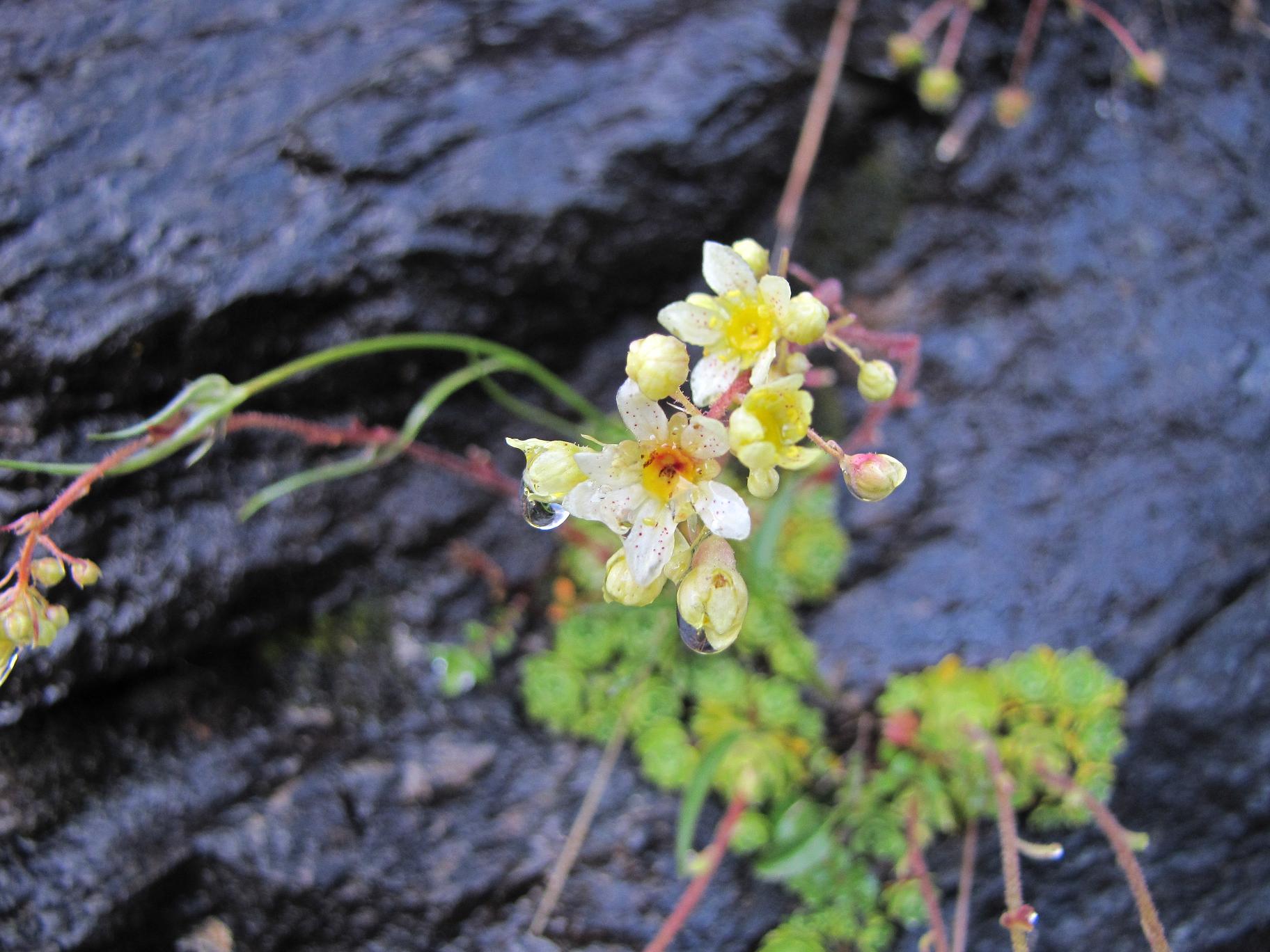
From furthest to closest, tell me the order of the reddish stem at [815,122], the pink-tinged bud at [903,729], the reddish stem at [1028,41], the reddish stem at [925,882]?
1. the reddish stem at [1028,41]
2. the reddish stem at [815,122]
3. the pink-tinged bud at [903,729]
4. the reddish stem at [925,882]

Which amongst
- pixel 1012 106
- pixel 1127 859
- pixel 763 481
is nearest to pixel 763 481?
pixel 763 481

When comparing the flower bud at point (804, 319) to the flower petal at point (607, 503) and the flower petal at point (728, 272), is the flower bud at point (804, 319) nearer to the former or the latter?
the flower petal at point (728, 272)

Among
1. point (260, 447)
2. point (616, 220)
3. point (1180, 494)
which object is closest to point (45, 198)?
point (260, 447)

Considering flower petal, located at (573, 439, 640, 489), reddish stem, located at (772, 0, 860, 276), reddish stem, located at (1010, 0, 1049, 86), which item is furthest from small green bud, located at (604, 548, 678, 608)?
reddish stem, located at (1010, 0, 1049, 86)

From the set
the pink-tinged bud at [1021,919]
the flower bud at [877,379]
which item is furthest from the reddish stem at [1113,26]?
the pink-tinged bud at [1021,919]

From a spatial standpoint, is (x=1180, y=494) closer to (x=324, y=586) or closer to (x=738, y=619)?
(x=738, y=619)
